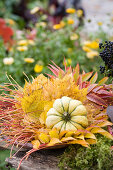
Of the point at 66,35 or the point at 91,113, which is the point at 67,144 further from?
the point at 66,35

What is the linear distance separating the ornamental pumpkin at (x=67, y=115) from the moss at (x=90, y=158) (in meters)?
0.11

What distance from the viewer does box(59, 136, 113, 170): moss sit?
1.12 metres

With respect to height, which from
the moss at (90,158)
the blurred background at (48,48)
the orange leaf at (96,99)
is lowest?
the moss at (90,158)

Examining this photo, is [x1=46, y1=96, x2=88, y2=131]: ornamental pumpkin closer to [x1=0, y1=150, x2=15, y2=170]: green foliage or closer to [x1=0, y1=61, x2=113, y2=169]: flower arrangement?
[x1=0, y1=61, x2=113, y2=169]: flower arrangement

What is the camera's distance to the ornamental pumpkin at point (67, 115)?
123 centimetres

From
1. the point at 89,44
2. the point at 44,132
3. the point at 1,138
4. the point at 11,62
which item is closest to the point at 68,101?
Result: the point at 44,132

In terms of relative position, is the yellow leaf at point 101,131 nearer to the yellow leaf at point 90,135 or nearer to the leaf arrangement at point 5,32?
the yellow leaf at point 90,135

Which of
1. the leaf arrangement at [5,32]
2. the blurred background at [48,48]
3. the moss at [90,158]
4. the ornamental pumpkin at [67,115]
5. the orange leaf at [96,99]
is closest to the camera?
the moss at [90,158]

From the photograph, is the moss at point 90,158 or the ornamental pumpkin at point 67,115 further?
the ornamental pumpkin at point 67,115

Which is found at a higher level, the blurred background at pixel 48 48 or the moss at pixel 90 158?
the blurred background at pixel 48 48

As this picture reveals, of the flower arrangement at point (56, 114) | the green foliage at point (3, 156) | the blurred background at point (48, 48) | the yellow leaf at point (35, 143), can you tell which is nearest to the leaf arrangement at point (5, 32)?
the blurred background at point (48, 48)

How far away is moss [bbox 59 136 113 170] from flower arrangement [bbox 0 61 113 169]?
1.4 inches

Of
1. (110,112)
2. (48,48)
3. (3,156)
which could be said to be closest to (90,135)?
(110,112)

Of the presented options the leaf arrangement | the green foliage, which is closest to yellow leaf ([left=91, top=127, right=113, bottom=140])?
the green foliage
